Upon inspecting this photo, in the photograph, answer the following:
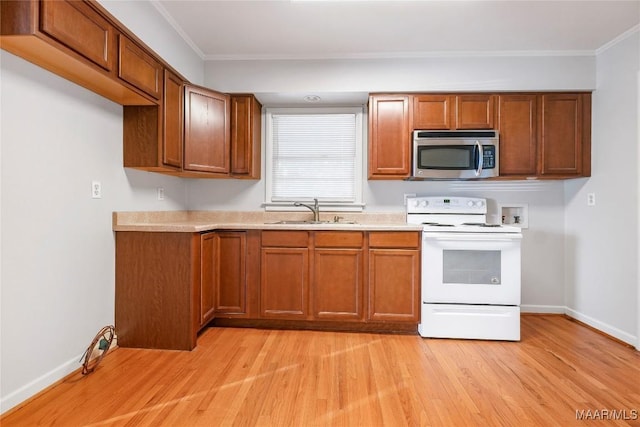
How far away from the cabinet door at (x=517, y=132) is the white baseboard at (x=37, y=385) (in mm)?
3521

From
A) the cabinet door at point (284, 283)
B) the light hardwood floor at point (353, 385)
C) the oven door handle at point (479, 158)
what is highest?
the oven door handle at point (479, 158)

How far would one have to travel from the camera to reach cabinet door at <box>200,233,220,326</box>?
8.32 feet

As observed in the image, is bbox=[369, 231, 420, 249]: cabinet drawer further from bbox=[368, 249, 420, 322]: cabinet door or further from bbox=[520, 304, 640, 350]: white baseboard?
bbox=[520, 304, 640, 350]: white baseboard

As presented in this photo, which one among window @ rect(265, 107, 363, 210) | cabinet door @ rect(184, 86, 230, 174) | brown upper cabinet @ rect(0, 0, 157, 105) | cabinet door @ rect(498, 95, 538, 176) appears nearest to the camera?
brown upper cabinet @ rect(0, 0, 157, 105)

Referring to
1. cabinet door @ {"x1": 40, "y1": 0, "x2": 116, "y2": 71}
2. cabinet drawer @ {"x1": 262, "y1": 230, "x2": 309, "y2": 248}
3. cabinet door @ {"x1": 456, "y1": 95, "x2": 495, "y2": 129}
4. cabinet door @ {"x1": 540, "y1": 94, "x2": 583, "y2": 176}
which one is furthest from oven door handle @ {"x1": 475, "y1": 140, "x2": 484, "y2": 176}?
cabinet door @ {"x1": 40, "y1": 0, "x2": 116, "y2": 71}

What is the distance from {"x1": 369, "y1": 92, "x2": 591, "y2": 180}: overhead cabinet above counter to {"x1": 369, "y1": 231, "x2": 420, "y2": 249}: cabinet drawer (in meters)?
0.66

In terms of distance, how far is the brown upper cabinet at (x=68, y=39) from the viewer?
143 centimetres

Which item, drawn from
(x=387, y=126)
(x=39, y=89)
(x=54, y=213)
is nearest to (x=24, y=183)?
(x=54, y=213)

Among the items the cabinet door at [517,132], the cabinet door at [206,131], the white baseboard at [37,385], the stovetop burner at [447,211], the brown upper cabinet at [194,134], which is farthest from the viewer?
the stovetop burner at [447,211]

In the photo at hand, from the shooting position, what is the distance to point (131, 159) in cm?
243

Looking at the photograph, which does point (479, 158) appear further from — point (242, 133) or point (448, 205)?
point (242, 133)

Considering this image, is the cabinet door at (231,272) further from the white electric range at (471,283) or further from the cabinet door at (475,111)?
the cabinet door at (475,111)

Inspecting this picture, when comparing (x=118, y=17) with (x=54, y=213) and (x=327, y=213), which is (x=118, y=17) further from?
(x=327, y=213)

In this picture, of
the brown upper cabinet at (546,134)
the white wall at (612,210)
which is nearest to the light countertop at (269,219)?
the brown upper cabinet at (546,134)
